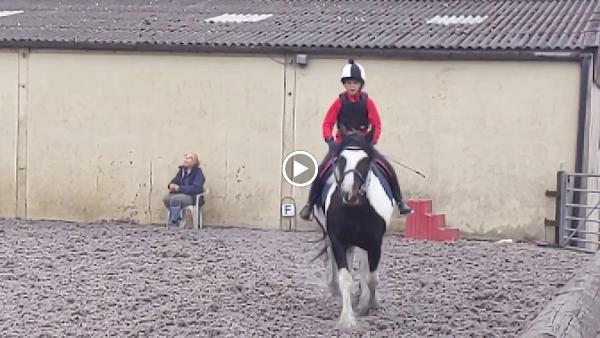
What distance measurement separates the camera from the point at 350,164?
8320 millimetres

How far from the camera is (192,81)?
17656mm

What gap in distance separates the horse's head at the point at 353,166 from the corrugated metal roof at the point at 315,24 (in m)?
8.31

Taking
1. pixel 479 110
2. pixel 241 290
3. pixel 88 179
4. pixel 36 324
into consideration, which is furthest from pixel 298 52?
pixel 36 324

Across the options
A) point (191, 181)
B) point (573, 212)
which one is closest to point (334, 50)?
point (191, 181)

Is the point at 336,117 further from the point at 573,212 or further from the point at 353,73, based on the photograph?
the point at 573,212

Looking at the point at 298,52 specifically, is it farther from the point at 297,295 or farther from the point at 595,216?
the point at 297,295

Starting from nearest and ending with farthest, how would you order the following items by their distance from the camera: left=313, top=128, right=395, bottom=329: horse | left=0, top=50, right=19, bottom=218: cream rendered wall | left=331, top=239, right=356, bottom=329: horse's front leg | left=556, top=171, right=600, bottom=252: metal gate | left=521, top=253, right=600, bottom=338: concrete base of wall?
left=521, top=253, right=600, bottom=338: concrete base of wall → left=313, top=128, right=395, bottom=329: horse → left=331, top=239, right=356, bottom=329: horse's front leg → left=556, top=171, right=600, bottom=252: metal gate → left=0, top=50, right=19, bottom=218: cream rendered wall

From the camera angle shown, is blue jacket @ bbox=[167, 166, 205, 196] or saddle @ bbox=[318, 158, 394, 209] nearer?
saddle @ bbox=[318, 158, 394, 209]

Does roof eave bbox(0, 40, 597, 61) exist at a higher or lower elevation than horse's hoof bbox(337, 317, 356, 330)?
higher

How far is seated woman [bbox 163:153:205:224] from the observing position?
16734 millimetres

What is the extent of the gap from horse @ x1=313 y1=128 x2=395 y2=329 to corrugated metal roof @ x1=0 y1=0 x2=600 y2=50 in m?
8.01

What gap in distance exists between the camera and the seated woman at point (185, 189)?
54.9ft
